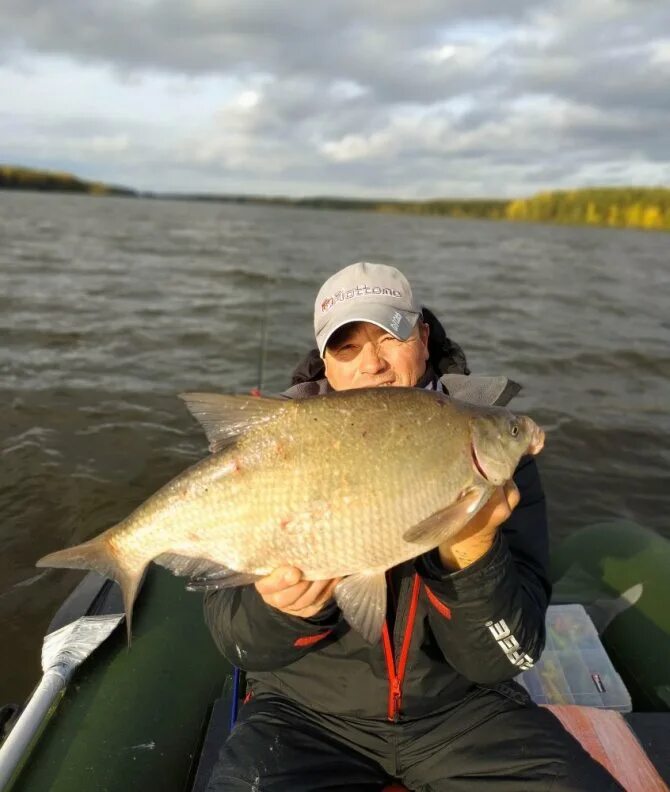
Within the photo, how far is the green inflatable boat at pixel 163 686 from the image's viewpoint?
2.62 m

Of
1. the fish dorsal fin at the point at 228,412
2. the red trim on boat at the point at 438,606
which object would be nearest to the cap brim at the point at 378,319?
the fish dorsal fin at the point at 228,412

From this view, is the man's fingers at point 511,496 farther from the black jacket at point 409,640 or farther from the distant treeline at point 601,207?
the distant treeline at point 601,207

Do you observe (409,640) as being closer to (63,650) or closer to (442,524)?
(442,524)

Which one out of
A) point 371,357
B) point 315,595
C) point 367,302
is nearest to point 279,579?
point 315,595

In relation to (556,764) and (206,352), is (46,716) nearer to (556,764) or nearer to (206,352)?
(556,764)

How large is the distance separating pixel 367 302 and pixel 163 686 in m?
2.10

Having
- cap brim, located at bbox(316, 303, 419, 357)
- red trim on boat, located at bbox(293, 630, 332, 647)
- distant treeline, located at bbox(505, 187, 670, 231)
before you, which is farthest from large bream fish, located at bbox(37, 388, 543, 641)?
distant treeline, located at bbox(505, 187, 670, 231)

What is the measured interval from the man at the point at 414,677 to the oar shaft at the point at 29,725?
0.87 m

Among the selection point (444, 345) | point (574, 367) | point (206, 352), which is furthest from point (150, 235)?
point (444, 345)

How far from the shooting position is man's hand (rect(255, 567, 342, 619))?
2.07 m

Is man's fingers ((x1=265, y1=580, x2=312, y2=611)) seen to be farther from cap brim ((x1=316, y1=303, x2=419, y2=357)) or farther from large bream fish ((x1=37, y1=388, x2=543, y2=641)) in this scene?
cap brim ((x1=316, y1=303, x2=419, y2=357))

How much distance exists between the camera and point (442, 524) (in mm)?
1992

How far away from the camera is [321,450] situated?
2053 mm

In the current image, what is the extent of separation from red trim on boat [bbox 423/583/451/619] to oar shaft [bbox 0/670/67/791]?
176cm
